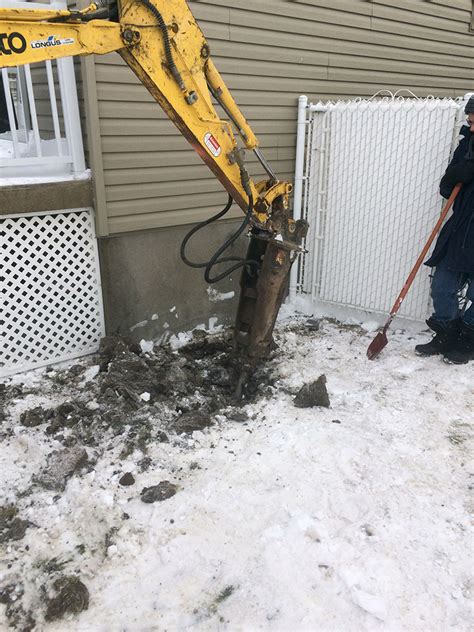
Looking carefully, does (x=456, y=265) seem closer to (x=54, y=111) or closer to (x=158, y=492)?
(x=158, y=492)

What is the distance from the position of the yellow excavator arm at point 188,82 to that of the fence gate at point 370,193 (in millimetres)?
1922

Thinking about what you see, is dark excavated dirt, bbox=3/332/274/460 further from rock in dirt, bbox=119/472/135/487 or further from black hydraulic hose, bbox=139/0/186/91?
black hydraulic hose, bbox=139/0/186/91

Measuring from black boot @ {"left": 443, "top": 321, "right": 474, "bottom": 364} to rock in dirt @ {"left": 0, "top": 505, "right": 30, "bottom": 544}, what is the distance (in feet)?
12.4

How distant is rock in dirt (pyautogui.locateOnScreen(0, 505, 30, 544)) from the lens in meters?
2.82

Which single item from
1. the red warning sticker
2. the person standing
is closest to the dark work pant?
the person standing

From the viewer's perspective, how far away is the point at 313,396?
4043mm

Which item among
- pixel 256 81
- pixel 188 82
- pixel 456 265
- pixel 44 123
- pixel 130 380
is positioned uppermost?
pixel 256 81

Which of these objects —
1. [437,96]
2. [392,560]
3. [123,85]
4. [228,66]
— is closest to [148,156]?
[123,85]

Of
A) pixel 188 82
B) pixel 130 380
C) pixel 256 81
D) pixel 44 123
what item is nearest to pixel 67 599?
pixel 130 380

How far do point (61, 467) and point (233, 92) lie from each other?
3.87 meters

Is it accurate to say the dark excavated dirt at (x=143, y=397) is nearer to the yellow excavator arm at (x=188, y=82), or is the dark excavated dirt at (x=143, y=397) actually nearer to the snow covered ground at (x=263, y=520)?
the snow covered ground at (x=263, y=520)

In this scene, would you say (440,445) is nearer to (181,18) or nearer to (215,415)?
(215,415)

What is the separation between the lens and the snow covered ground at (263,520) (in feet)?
7.94

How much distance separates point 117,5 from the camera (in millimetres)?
2912
